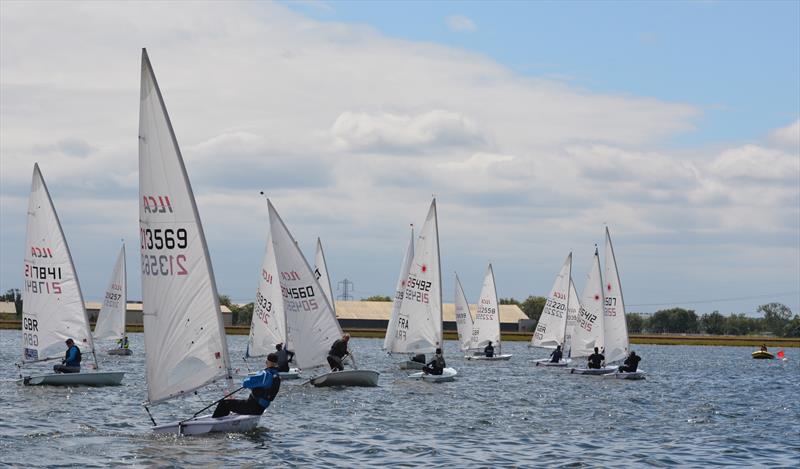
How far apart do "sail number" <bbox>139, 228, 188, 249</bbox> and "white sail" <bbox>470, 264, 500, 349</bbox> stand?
48284 millimetres

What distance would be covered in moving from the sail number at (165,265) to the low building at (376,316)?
4517 inches

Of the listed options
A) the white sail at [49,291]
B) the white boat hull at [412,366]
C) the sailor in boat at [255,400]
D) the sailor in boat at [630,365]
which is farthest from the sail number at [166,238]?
the sailor in boat at [630,365]

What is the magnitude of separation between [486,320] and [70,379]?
124 ft

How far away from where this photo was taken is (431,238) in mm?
50938

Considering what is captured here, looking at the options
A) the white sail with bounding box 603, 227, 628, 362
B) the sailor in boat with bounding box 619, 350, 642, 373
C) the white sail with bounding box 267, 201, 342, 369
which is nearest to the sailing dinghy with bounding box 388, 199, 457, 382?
the sailor in boat with bounding box 619, 350, 642, 373

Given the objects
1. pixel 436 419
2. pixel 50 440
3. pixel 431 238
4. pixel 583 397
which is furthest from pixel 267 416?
pixel 431 238

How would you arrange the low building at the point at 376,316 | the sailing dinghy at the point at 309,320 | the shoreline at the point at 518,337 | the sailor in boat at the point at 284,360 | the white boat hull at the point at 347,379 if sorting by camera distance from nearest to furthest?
the white boat hull at the point at 347,379
the sailing dinghy at the point at 309,320
the sailor in boat at the point at 284,360
the shoreline at the point at 518,337
the low building at the point at 376,316

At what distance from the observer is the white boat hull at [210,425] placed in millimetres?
24097

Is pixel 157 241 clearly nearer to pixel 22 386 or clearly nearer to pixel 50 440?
pixel 50 440

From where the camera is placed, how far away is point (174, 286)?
23453 mm

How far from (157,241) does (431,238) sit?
93.0ft

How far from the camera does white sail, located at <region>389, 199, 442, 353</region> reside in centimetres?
5034

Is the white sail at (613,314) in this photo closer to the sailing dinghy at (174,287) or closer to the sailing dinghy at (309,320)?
the sailing dinghy at (309,320)

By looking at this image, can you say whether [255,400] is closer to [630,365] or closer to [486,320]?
[630,365]
